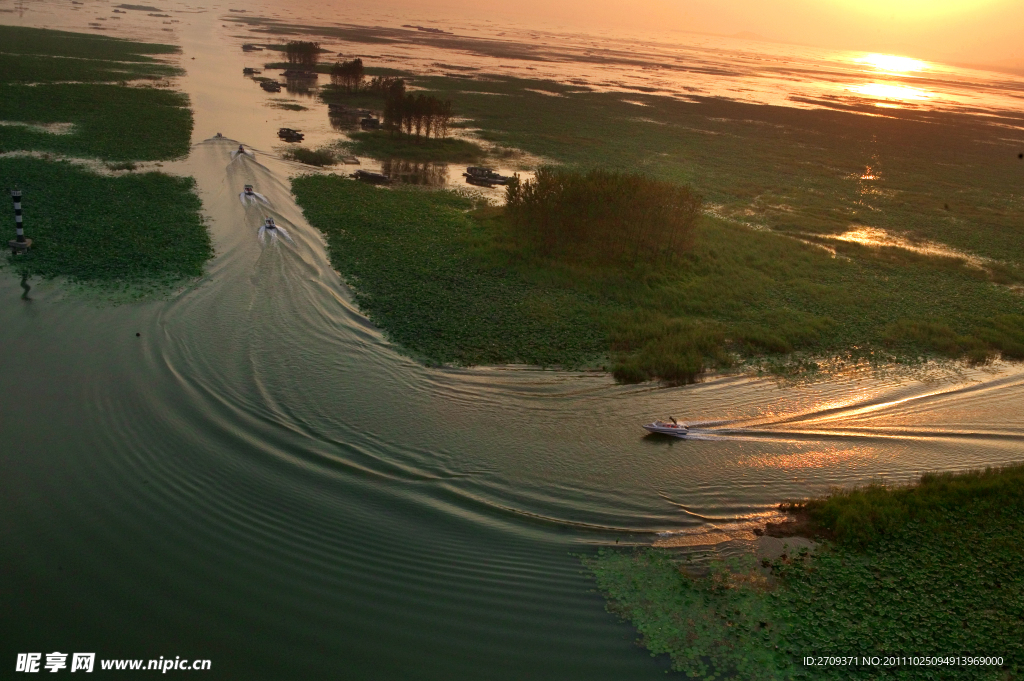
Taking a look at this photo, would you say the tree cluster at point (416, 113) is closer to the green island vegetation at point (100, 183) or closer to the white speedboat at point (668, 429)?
the green island vegetation at point (100, 183)

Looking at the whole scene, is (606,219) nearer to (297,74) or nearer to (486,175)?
(486,175)

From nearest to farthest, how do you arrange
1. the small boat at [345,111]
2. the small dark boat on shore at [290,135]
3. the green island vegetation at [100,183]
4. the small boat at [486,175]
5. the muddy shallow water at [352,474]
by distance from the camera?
the muddy shallow water at [352,474] < the green island vegetation at [100,183] < the small boat at [486,175] < the small dark boat on shore at [290,135] < the small boat at [345,111]

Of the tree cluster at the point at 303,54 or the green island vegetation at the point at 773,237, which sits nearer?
the green island vegetation at the point at 773,237

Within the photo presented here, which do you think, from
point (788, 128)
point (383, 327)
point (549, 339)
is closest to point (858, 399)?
point (549, 339)

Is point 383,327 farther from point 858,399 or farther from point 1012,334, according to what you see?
point 1012,334

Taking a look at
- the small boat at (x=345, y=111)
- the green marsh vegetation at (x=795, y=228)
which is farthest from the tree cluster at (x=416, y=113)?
the small boat at (x=345, y=111)

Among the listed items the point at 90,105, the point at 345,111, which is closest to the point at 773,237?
the point at 345,111

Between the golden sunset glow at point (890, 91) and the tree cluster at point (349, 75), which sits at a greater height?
the golden sunset glow at point (890, 91)
